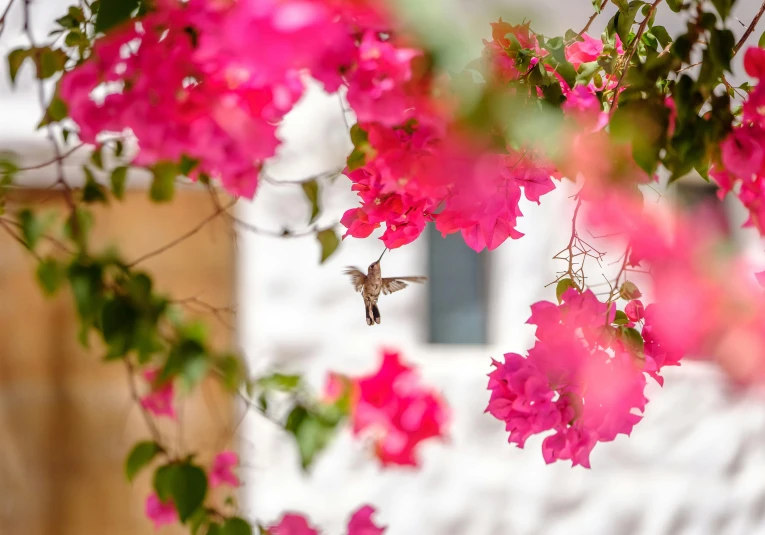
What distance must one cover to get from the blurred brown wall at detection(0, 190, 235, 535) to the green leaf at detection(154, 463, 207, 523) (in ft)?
2.44

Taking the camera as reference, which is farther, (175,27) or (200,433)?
(200,433)

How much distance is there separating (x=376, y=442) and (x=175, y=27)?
120 centimetres

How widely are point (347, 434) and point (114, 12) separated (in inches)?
49.8

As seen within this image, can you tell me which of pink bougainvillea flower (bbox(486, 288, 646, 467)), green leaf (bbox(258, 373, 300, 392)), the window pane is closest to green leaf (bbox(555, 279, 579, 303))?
pink bougainvillea flower (bbox(486, 288, 646, 467))

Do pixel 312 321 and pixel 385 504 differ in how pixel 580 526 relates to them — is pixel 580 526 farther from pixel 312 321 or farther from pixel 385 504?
pixel 312 321

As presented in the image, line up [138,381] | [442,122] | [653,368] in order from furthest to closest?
[138,381]
[653,368]
[442,122]

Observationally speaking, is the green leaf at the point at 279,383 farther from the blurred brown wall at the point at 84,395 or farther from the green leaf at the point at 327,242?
the blurred brown wall at the point at 84,395

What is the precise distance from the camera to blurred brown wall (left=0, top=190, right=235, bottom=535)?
1564 millimetres

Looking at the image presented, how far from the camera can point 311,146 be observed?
165 cm

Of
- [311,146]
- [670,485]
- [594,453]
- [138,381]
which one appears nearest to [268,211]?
[311,146]

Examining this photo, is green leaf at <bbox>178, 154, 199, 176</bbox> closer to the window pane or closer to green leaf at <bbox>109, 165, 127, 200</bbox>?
green leaf at <bbox>109, 165, 127, 200</bbox>

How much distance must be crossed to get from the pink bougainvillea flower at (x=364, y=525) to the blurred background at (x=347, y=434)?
70cm

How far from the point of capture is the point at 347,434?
64.9 inches

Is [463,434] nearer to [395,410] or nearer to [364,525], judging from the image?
[395,410]
